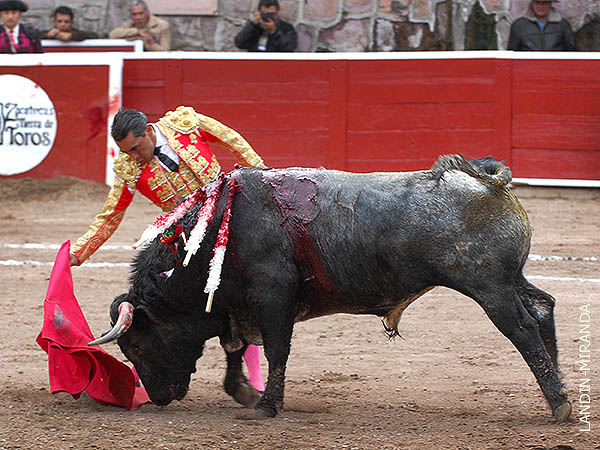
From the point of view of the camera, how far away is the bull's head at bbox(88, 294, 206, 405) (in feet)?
12.1

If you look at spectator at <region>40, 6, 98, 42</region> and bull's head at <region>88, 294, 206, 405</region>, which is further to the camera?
spectator at <region>40, 6, 98, 42</region>

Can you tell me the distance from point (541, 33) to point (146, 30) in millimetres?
3507

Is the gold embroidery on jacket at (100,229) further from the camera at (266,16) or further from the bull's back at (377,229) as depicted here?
the camera at (266,16)

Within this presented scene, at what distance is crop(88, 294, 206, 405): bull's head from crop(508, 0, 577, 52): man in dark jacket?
5.50m

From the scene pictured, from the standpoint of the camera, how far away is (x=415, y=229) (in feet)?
11.0

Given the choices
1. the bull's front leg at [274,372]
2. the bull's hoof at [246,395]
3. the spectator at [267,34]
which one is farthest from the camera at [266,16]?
the bull's front leg at [274,372]

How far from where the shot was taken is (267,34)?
875 cm

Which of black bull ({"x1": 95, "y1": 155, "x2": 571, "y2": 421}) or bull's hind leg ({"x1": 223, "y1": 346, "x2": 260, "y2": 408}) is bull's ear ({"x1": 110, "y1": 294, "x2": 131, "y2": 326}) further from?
bull's hind leg ({"x1": 223, "y1": 346, "x2": 260, "y2": 408})

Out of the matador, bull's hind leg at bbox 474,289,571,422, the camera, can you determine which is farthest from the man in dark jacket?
bull's hind leg at bbox 474,289,571,422

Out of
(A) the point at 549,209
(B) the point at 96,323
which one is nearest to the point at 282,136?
(A) the point at 549,209

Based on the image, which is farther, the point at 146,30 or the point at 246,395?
the point at 146,30

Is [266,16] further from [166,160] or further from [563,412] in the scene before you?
[563,412]

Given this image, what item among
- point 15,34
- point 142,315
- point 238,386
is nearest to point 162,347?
point 142,315

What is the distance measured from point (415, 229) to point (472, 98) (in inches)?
202
